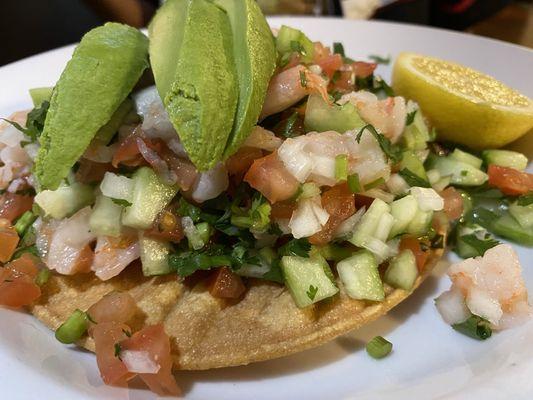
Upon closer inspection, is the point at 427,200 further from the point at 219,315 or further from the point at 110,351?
the point at 110,351

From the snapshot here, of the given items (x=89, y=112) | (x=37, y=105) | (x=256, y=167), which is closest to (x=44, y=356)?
(x=89, y=112)

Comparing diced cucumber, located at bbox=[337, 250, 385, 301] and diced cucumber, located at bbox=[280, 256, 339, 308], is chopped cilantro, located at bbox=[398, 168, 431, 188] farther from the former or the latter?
diced cucumber, located at bbox=[280, 256, 339, 308]

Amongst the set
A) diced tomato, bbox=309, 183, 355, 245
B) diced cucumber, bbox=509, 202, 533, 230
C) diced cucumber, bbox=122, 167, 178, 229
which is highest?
diced cucumber, bbox=122, 167, 178, 229

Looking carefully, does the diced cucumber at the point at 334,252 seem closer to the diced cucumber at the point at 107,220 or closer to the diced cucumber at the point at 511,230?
the diced cucumber at the point at 107,220

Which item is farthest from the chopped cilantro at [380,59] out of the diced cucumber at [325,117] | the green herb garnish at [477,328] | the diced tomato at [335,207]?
the green herb garnish at [477,328]

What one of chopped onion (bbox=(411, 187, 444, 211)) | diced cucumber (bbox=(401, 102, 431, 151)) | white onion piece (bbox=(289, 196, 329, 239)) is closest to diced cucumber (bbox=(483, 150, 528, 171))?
diced cucumber (bbox=(401, 102, 431, 151))
